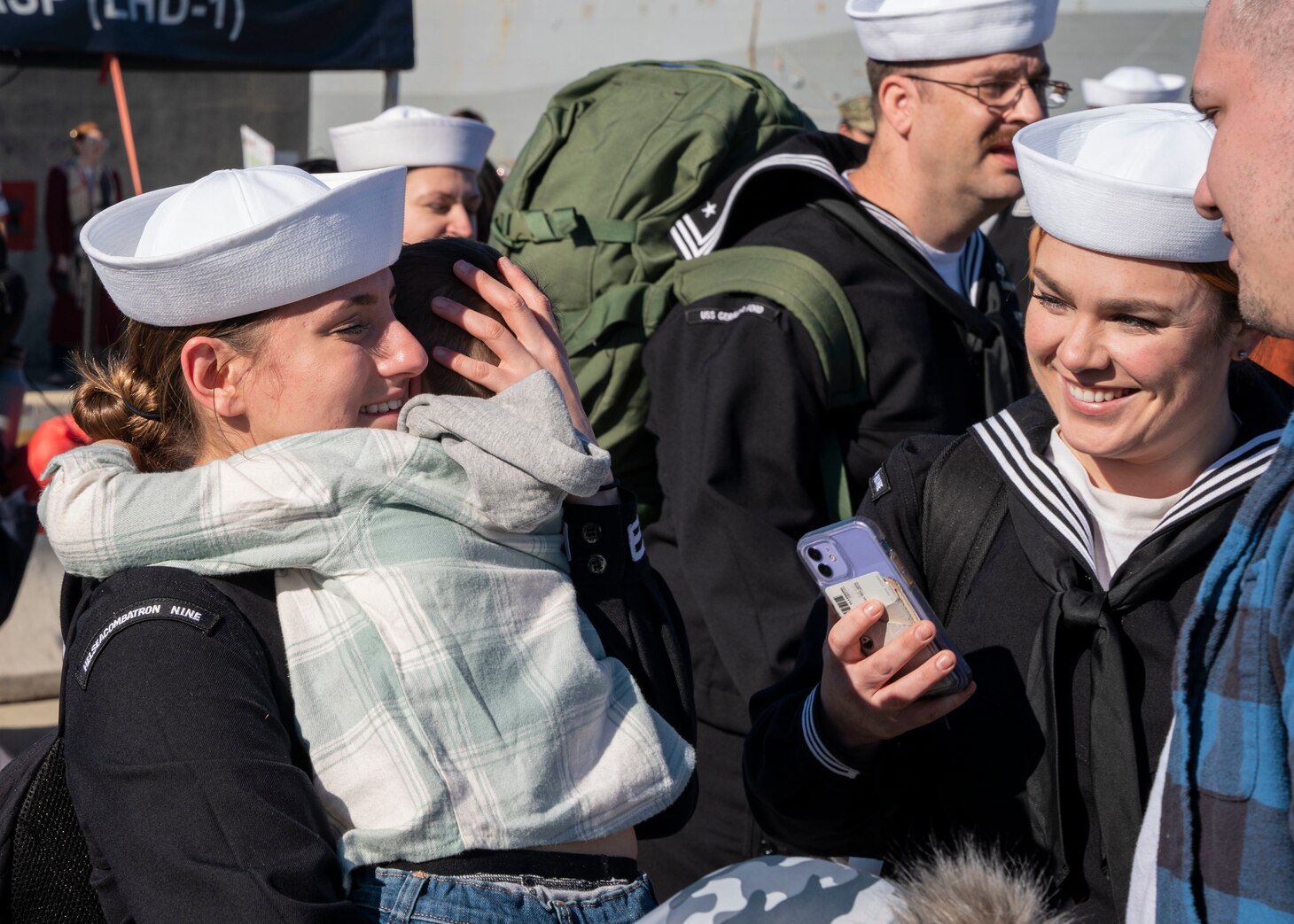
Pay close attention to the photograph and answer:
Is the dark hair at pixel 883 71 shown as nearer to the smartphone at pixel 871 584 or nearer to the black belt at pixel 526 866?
the smartphone at pixel 871 584

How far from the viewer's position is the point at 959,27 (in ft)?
10.8

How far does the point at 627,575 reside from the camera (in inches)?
77.7

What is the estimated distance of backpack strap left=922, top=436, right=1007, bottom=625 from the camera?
2082 millimetres

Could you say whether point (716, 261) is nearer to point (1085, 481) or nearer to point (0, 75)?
point (1085, 481)

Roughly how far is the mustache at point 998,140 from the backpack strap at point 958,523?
135 centimetres

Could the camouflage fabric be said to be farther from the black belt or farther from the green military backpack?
the green military backpack

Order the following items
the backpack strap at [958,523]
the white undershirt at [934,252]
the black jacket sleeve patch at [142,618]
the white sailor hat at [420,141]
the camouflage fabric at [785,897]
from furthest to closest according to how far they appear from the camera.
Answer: the white sailor hat at [420,141], the white undershirt at [934,252], the backpack strap at [958,523], the black jacket sleeve patch at [142,618], the camouflage fabric at [785,897]

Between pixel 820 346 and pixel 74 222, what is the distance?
13.1m

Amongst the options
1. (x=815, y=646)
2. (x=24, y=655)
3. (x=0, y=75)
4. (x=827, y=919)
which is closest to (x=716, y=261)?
(x=815, y=646)

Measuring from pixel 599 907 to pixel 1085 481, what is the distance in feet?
3.27

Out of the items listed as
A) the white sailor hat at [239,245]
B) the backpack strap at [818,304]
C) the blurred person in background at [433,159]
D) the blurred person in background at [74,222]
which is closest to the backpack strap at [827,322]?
the backpack strap at [818,304]

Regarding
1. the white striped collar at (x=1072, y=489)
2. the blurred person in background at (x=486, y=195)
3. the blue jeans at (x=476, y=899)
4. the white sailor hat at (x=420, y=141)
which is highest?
the white striped collar at (x=1072, y=489)

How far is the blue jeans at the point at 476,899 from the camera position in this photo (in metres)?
1.59

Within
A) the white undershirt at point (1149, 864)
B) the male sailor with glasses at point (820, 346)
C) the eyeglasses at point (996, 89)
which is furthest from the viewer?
the eyeglasses at point (996, 89)
